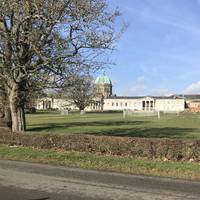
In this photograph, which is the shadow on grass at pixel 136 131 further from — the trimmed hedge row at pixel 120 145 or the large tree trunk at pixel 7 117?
the trimmed hedge row at pixel 120 145

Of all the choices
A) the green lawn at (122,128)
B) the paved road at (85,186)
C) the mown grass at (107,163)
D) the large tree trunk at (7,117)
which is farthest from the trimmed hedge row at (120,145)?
the large tree trunk at (7,117)

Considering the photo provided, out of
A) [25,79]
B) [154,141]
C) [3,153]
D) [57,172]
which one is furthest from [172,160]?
[25,79]

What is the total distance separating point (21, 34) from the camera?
26031 millimetres

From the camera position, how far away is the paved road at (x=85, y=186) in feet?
34.2

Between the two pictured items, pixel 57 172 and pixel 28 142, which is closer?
pixel 57 172

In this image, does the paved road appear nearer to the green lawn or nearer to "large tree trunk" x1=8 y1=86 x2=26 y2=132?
"large tree trunk" x1=8 y1=86 x2=26 y2=132

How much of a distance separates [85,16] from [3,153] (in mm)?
9150

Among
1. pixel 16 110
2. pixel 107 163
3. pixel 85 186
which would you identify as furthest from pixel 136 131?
pixel 85 186

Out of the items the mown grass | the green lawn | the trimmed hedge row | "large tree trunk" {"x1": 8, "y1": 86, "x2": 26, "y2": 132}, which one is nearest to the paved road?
the mown grass

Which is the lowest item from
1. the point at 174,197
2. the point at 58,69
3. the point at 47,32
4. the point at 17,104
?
the point at 174,197

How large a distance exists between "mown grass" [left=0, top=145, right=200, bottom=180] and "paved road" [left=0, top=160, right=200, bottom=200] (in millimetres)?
1231

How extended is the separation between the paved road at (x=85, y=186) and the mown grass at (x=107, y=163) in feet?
4.04

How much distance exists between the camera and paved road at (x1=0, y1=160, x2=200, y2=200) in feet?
34.2

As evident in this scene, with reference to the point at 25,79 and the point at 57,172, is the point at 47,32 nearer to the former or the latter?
the point at 25,79
